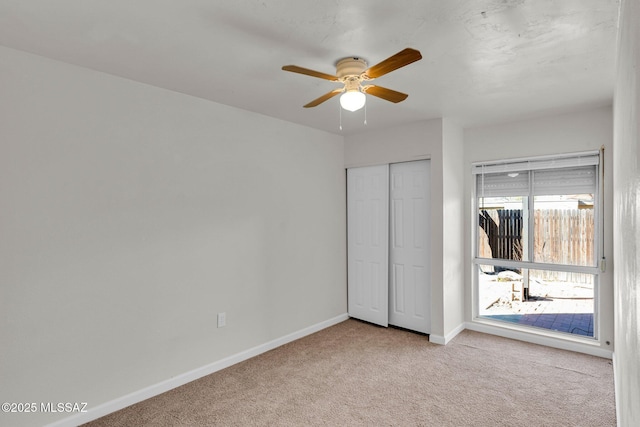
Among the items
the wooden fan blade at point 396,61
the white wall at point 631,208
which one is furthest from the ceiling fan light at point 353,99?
the white wall at point 631,208

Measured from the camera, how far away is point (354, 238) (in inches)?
179

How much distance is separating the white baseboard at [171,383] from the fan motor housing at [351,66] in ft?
8.86

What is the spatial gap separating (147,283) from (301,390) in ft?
5.01

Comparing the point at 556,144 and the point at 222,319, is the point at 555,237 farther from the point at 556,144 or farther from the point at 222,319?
the point at 222,319

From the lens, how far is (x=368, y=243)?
14.4 feet

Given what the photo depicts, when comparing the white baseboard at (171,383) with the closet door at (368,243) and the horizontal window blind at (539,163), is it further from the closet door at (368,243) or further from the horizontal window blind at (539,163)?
the horizontal window blind at (539,163)

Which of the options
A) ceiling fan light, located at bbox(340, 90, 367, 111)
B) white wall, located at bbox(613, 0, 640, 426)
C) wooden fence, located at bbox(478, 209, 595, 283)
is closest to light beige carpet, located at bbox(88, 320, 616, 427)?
wooden fence, located at bbox(478, 209, 595, 283)

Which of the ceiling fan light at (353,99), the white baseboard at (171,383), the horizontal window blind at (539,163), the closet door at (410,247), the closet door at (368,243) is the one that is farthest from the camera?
the closet door at (368,243)

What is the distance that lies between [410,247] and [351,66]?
252 centimetres

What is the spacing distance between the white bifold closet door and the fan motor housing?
2024mm

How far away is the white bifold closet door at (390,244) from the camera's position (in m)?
3.96

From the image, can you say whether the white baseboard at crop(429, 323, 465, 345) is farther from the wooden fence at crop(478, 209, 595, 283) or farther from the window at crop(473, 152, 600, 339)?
the wooden fence at crop(478, 209, 595, 283)

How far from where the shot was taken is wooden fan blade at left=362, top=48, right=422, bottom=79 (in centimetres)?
164

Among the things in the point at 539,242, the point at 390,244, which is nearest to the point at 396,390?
the point at 390,244
